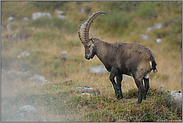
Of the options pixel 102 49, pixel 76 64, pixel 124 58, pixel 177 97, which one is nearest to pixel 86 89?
pixel 102 49

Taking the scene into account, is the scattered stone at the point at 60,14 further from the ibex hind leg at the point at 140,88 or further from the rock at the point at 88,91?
the ibex hind leg at the point at 140,88

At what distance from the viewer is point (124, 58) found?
8695 mm

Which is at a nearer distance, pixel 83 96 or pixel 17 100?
pixel 83 96

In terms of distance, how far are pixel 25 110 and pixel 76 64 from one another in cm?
947

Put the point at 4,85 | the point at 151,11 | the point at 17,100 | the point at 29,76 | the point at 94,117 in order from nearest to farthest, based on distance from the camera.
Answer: the point at 94,117
the point at 17,100
the point at 4,85
the point at 29,76
the point at 151,11

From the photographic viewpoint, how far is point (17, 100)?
11164 millimetres

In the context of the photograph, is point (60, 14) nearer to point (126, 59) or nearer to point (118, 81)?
point (118, 81)

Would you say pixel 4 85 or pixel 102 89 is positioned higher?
pixel 102 89

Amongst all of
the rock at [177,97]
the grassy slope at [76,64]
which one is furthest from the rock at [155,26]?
the rock at [177,97]

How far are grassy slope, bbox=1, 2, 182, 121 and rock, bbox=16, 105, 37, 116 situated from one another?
1.01 ft

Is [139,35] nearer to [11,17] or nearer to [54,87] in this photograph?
[54,87]

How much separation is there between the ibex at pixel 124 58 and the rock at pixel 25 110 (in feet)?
11.9

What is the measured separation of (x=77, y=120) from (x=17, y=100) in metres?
4.27

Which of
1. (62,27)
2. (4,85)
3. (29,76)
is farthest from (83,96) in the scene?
(62,27)
